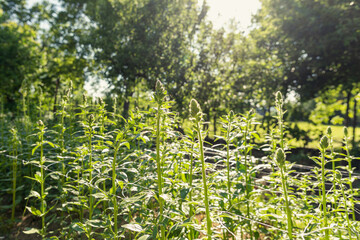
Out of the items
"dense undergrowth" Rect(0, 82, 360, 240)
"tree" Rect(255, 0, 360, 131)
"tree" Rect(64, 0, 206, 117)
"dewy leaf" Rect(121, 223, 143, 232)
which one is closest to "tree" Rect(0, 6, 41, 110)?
"tree" Rect(64, 0, 206, 117)

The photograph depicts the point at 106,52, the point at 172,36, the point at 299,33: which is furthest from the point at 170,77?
the point at 299,33

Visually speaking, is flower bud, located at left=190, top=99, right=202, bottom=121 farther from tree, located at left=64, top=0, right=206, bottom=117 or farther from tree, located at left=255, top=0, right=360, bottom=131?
tree, located at left=255, top=0, right=360, bottom=131

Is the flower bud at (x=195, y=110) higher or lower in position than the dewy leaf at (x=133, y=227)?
higher

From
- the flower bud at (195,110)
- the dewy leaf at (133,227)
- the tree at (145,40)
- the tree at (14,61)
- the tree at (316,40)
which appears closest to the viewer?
the flower bud at (195,110)

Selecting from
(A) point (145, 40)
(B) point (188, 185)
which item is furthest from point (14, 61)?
(B) point (188, 185)

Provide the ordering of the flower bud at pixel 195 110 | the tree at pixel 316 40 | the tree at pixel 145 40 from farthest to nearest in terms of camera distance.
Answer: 1. the tree at pixel 145 40
2. the tree at pixel 316 40
3. the flower bud at pixel 195 110

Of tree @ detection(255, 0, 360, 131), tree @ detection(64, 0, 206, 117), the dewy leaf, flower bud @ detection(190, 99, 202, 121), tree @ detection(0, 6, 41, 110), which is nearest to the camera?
flower bud @ detection(190, 99, 202, 121)

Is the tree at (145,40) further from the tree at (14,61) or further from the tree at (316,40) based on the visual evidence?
the tree at (14,61)

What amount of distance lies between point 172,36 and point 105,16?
3.16m

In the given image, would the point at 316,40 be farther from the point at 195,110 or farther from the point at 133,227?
the point at 133,227

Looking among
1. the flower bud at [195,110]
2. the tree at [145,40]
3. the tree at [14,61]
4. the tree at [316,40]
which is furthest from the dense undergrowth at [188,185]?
the tree at [14,61]

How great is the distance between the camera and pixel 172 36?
7742 millimetres

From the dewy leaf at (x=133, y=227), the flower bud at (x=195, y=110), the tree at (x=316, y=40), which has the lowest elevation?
the dewy leaf at (x=133, y=227)

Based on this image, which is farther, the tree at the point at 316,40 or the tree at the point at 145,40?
the tree at the point at 145,40
